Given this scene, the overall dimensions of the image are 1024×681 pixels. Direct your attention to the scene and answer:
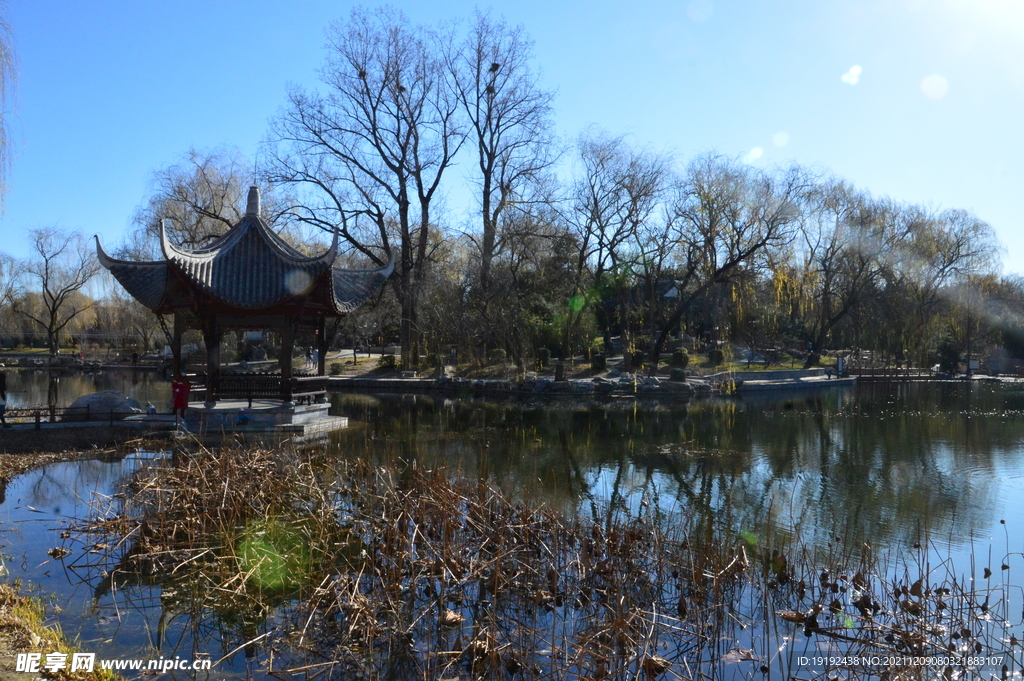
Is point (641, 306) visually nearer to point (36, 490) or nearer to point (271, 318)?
point (271, 318)

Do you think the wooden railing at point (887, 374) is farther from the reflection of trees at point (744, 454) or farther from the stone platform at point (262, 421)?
the stone platform at point (262, 421)

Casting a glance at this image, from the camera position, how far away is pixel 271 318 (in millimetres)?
15781

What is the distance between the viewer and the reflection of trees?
8750 millimetres

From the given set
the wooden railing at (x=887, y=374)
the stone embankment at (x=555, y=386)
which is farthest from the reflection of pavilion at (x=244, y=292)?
the wooden railing at (x=887, y=374)

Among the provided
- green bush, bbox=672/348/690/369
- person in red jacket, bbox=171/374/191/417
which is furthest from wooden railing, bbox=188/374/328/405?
green bush, bbox=672/348/690/369

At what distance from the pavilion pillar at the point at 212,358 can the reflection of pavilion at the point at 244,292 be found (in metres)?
0.02

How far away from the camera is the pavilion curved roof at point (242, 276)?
48.1ft

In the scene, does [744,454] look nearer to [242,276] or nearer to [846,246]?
[242,276]

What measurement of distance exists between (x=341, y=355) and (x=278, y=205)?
11194 millimetres

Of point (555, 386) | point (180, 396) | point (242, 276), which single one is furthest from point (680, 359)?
point (180, 396)

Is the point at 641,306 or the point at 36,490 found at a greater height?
the point at 641,306

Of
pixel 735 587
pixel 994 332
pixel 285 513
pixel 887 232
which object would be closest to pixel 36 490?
pixel 285 513

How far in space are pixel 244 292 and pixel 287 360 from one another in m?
1.73

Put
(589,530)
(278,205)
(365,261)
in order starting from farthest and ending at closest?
(365,261) → (278,205) → (589,530)
